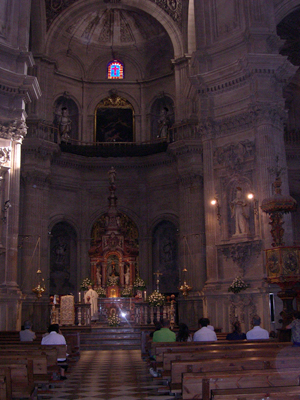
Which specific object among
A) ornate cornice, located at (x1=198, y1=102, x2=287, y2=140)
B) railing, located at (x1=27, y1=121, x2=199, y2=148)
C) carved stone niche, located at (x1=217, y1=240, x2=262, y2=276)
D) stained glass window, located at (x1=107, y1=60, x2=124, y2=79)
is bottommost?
carved stone niche, located at (x1=217, y1=240, x2=262, y2=276)

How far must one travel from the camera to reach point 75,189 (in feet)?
105

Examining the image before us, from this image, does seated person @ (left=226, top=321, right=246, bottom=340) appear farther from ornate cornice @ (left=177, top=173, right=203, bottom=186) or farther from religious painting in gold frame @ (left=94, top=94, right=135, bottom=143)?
religious painting in gold frame @ (left=94, top=94, right=135, bottom=143)

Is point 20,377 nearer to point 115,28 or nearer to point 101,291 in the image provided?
point 101,291

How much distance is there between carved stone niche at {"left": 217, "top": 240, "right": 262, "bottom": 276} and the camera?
19194 millimetres

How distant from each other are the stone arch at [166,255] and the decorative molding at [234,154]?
10452 mm

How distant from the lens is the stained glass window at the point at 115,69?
3500cm

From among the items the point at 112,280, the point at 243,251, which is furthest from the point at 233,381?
the point at 112,280

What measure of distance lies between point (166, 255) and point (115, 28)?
1528 centimetres

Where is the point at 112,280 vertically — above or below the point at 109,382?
above

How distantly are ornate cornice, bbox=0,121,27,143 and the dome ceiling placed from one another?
47.0 ft

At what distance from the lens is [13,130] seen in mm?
20453

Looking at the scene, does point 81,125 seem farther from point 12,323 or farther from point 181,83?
point 12,323

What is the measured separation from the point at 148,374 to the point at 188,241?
1543cm

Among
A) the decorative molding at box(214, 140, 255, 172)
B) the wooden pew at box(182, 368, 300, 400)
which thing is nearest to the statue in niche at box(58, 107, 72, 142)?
the decorative molding at box(214, 140, 255, 172)
